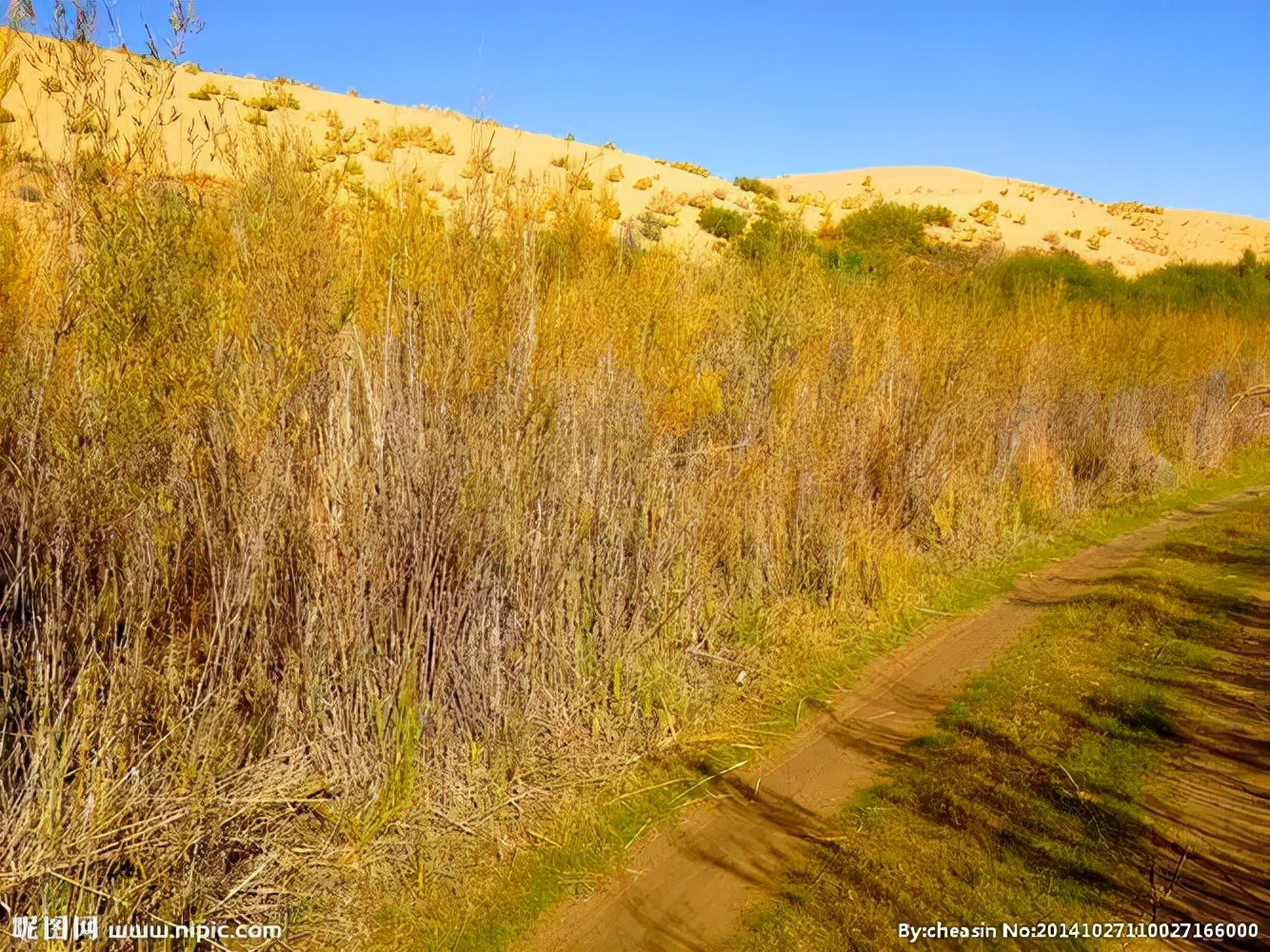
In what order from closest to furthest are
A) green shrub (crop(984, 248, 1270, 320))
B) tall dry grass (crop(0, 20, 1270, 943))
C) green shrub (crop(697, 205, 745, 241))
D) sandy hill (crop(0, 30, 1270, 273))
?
1. tall dry grass (crop(0, 20, 1270, 943))
2. sandy hill (crop(0, 30, 1270, 273))
3. green shrub (crop(984, 248, 1270, 320))
4. green shrub (crop(697, 205, 745, 241))

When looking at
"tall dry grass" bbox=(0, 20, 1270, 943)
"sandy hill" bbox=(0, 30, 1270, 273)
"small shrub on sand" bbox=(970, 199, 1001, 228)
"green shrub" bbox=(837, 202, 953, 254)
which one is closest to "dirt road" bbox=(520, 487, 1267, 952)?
"tall dry grass" bbox=(0, 20, 1270, 943)

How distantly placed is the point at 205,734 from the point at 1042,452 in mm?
10370

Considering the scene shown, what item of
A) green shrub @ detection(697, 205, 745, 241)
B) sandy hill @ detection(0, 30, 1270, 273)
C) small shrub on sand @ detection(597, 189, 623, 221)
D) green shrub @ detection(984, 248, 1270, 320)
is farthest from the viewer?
green shrub @ detection(697, 205, 745, 241)

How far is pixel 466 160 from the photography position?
19.2 ft

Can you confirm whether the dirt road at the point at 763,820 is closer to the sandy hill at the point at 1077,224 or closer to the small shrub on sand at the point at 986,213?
the sandy hill at the point at 1077,224

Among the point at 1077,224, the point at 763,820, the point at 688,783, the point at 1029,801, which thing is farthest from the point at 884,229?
the point at 1077,224

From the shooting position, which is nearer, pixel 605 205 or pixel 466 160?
pixel 605 205

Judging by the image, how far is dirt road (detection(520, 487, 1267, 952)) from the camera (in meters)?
3.52

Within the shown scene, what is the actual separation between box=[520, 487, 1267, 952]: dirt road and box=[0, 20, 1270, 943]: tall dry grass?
56cm

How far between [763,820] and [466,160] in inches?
172

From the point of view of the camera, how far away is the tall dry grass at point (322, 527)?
3.06m

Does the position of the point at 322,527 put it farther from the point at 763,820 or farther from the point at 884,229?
the point at 884,229

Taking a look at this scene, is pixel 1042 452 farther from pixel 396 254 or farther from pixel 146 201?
pixel 146 201

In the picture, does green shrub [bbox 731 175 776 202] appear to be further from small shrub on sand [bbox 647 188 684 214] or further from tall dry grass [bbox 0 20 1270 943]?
tall dry grass [bbox 0 20 1270 943]
